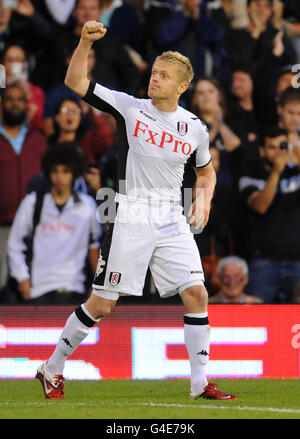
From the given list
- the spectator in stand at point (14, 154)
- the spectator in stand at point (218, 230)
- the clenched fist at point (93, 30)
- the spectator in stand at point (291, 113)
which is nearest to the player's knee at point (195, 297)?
the clenched fist at point (93, 30)

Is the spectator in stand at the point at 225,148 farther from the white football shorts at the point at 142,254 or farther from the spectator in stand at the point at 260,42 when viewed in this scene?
the white football shorts at the point at 142,254

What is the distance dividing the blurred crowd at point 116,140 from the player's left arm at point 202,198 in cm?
281

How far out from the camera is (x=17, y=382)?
860cm

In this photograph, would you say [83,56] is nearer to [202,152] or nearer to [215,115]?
[202,152]

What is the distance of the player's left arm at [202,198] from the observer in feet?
23.5

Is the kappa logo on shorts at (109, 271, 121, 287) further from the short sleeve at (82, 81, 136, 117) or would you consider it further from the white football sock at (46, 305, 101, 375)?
the short sleeve at (82, 81, 136, 117)

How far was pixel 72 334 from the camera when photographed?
7129 millimetres

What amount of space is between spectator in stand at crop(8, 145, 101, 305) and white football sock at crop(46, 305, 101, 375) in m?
2.78

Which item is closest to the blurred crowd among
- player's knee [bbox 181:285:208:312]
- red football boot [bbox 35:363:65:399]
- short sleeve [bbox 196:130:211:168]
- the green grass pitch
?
the green grass pitch

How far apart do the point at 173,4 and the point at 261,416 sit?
22.8ft

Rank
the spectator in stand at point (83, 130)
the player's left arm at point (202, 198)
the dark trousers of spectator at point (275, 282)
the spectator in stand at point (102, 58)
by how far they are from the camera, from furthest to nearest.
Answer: the spectator in stand at point (102, 58), the spectator in stand at point (83, 130), the dark trousers of spectator at point (275, 282), the player's left arm at point (202, 198)

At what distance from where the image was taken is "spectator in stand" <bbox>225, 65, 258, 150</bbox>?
11.2 m
